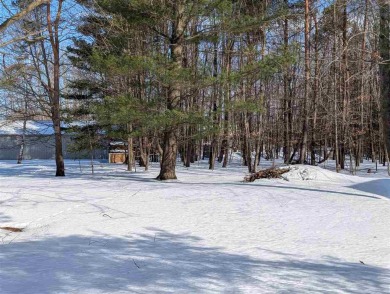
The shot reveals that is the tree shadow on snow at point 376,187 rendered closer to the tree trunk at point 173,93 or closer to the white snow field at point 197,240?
the white snow field at point 197,240

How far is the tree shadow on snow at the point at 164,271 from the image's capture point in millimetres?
3914

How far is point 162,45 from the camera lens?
1429 cm

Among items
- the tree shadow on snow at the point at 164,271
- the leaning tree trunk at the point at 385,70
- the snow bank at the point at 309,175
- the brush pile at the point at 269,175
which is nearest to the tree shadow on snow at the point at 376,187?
the snow bank at the point at 309,175

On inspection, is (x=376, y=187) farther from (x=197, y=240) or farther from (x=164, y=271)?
(x=164, y=271)

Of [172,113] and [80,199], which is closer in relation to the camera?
[80,199]


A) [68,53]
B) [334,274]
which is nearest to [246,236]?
[334,274]

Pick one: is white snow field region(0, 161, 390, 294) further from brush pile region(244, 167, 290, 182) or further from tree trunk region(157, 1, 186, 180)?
tree trunk region(157, 1, 186, 180)

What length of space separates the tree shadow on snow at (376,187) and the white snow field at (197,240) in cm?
5

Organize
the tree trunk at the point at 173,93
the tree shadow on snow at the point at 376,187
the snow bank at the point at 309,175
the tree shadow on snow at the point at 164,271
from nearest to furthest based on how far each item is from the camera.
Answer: the tree shadow on snow at the point at 164,271 → the tree shadow on snow at the point at 376,187 → the tree trunk at the point at 173,93 → the snow bank at the point at 309,175

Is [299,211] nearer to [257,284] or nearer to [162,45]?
[257,284]

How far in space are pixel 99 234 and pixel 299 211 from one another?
3789 mm

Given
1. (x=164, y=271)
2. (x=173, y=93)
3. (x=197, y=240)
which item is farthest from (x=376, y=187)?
(x=164, y=271)

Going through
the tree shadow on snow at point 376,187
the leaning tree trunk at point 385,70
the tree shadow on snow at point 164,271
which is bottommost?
the tree shadow on snow at point 164,271

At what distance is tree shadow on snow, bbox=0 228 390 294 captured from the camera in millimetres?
3914
